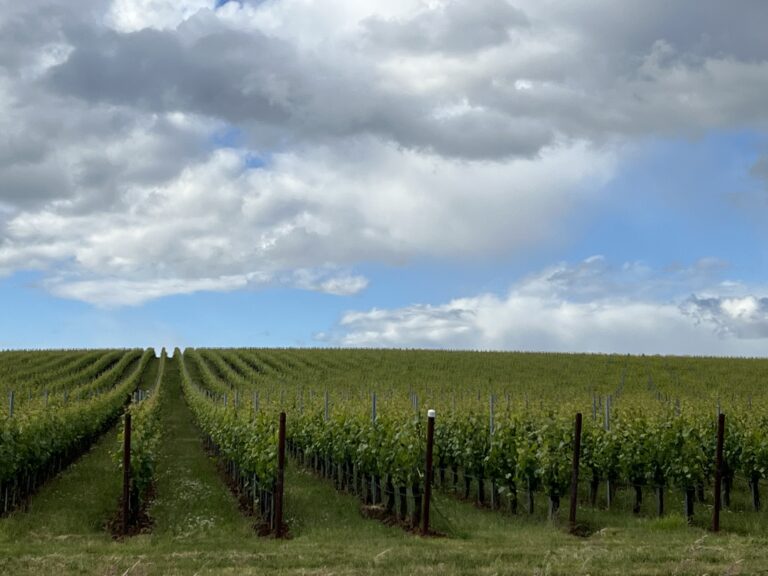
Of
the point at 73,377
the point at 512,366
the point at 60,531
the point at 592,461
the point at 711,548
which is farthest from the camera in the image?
the point at 512,366

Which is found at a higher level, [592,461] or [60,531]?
[592,461]

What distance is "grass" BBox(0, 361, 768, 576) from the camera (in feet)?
32.9

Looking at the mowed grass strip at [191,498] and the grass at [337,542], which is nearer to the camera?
the grass at [337,542]

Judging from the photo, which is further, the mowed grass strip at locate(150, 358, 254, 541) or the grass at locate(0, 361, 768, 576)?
the mowed grass strip at locate(150, 358, 254, 541)

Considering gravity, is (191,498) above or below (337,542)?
below

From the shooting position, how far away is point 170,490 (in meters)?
19.4

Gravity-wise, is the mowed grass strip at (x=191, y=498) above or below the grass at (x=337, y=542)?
below

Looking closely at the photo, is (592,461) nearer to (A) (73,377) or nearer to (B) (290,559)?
(B) (290,559)

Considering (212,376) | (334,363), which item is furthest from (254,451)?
(334,363)

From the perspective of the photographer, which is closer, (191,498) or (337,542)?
(337,542)

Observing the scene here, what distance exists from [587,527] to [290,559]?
6754mm

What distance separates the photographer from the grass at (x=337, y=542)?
1002cm

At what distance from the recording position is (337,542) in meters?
11.9

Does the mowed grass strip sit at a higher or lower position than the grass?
lower
